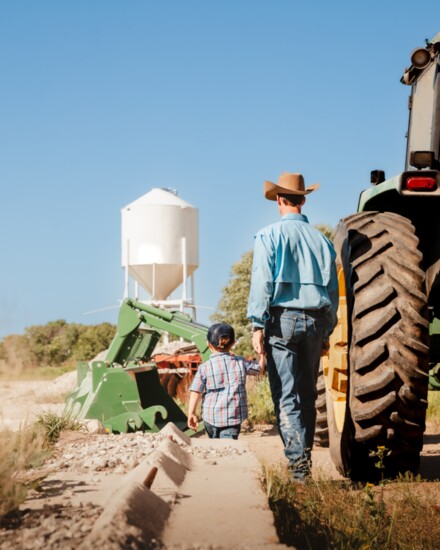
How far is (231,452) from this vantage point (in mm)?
5027

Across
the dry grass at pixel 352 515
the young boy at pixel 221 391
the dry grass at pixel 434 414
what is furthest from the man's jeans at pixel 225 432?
the dry grass at pixel 434 414

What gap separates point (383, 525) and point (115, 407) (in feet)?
19.2

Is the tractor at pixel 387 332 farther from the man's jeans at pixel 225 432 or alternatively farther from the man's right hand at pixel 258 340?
the man's jeans at pixel 225 432

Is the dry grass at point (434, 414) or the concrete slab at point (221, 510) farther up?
the concrete slab at point (221, 510)

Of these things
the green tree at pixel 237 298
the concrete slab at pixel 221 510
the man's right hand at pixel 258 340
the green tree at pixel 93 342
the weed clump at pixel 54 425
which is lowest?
the green tree at pixel 93 342

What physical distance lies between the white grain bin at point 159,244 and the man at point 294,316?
23.6 meters

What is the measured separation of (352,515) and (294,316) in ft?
4.58

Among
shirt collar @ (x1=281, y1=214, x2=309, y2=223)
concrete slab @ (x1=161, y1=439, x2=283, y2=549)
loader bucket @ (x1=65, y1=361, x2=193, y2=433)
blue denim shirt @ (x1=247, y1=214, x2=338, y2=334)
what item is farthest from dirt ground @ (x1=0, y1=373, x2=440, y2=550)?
loader bucket @ (x1=65, y1=361, x2=193, y2=433)

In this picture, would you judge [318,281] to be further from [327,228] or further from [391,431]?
[327,228]

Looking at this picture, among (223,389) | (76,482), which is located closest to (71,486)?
(76,482)

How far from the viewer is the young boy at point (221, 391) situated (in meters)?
6.37

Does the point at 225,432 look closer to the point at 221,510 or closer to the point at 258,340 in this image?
the point at 258,340

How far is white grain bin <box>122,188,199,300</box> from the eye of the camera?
95.8 ft

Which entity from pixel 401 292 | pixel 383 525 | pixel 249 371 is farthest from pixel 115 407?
pixel 383 525
